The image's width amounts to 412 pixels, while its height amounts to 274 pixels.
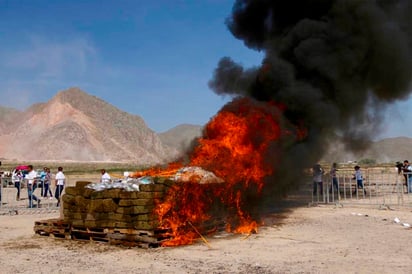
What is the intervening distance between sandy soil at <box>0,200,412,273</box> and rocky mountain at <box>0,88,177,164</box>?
86999mm

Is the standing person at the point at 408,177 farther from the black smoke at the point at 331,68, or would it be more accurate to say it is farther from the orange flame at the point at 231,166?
the orange flame at the point at 231,166

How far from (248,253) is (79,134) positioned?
9545 centimetres

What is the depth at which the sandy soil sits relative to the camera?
338 inches

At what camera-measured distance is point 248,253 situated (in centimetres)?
989

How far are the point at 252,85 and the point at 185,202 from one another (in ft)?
27.6

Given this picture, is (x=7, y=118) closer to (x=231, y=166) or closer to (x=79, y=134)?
(x=79, y=134)

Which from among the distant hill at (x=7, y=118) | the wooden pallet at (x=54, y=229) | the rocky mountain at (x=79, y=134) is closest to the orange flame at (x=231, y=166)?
the wooden pallet at (x=54, y=229)

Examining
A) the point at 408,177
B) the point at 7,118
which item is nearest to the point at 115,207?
the point at 408,177

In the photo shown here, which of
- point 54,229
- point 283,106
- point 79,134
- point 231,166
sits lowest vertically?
point 54,229

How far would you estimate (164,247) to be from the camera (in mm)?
10562

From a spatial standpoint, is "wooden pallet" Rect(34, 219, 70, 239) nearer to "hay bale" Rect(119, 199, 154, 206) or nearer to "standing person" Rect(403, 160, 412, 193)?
"hay bale" Rect(119, 199, 154, 206)

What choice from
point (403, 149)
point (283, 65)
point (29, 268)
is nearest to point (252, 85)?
point (283, 65)

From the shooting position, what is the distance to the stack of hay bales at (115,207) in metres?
10.5

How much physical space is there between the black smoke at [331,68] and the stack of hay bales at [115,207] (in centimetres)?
664
